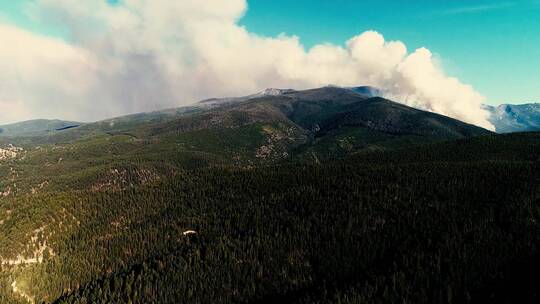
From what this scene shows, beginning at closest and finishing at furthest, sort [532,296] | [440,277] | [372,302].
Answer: [532,296] → [372,302] → [440,277]

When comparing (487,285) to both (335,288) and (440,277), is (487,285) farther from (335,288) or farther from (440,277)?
(335,288)

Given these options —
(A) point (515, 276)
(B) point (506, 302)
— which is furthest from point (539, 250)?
(B) point (506, 302)

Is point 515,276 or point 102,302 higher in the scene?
point 515,276

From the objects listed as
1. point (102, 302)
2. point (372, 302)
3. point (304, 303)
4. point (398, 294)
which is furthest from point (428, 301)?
point (102, 302)

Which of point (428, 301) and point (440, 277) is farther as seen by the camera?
point (440, 277)

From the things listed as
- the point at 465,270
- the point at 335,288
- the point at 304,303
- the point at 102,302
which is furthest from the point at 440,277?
the point at 102,302

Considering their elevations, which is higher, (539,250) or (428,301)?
(539,250)

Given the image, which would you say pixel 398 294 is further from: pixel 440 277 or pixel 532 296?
pixel 532 296

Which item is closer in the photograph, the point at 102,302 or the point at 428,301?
the point at 428,301

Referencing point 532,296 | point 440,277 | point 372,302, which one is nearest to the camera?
point 532,296
